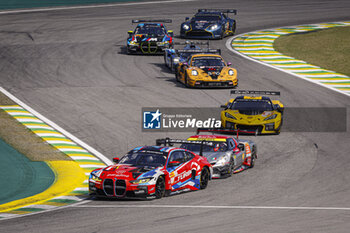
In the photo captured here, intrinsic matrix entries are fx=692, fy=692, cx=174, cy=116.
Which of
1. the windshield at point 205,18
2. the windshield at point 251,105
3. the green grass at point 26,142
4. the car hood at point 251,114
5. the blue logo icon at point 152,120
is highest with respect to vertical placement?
the windshield at point 205,18

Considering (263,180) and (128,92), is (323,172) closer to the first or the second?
(263,180)

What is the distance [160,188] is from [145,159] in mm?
1143

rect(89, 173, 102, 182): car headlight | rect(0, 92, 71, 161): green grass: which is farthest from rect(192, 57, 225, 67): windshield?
rect(89, 173, 102, 182): car headlight

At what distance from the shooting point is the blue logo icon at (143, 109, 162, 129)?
2568 cm

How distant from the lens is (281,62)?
121 feet

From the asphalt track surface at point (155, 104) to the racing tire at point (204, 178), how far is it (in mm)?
272

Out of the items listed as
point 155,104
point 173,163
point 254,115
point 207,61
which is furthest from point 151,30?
point 173,163

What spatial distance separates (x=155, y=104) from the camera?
28172 mm

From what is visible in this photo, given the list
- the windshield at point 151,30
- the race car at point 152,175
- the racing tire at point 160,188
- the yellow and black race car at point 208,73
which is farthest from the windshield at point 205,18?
the racing tire at point 160,188

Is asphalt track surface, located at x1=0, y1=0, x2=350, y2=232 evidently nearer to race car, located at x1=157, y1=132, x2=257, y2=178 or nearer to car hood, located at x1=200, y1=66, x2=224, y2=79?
race car, located at x1=157, y1=132, x2=257, y2=178

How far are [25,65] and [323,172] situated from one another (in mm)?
19575

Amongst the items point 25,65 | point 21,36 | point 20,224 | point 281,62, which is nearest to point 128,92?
point 25,65

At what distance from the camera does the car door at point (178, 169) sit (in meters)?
17.1

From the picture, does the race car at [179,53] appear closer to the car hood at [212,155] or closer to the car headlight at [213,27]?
the car headlight at [213,27]
